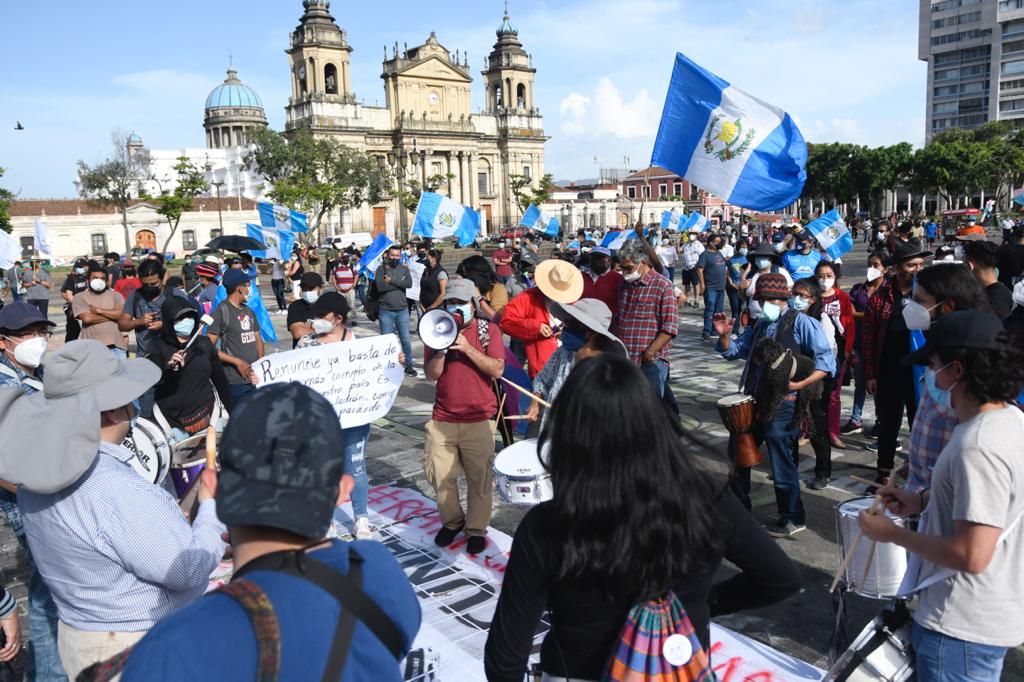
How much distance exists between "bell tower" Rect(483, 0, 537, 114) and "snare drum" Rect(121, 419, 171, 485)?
82.6 meters

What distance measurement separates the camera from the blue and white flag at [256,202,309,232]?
17219 millimetres

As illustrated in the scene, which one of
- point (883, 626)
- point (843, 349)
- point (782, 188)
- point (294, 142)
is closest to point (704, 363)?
point (843, 349)

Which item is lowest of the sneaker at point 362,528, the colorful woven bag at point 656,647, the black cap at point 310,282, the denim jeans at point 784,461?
the sneaker at point 362,528

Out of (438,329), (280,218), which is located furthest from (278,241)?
(438,329)

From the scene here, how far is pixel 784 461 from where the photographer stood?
493cm

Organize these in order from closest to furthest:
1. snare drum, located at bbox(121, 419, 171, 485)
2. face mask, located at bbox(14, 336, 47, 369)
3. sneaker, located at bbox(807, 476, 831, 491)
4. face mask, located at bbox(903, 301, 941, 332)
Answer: snare drum, located at bbox(121, 419, 171, 485), face mask, located at bbox(903, 301, 941, 332), face mask, located at bbox(14, 336, 47, 369), sneaker, located at bbox(807, 476, 831, 491)

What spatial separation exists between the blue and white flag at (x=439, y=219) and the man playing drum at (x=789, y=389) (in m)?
8.86

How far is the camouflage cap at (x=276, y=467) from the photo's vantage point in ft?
4.67

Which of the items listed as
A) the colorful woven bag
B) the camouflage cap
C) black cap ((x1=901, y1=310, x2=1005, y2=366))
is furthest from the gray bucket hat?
black cap ((x1=901, y1=310, x2=1005, y2=366))

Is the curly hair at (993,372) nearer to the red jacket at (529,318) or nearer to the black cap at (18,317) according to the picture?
the red jacket at (529,318)

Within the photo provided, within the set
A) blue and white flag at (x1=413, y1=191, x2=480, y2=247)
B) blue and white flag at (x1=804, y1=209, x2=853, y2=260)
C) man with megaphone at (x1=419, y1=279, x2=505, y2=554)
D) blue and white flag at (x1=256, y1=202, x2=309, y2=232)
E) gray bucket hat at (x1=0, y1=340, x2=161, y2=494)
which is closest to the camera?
gray bucket hat at (x1=0, y1=340, x2=161, y2=494)

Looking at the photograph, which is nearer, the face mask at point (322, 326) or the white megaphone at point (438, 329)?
the white megaphone at point (438, 329)

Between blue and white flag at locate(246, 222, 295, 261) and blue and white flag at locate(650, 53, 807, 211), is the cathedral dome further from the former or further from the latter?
blue and white flag at locate(650, 53, 807, 211)

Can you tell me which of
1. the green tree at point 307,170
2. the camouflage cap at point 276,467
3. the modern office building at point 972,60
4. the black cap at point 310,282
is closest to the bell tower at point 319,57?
the green tree at point 307,170
